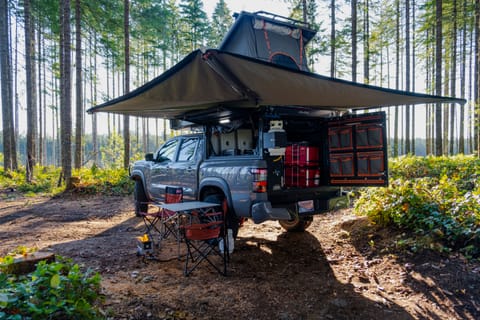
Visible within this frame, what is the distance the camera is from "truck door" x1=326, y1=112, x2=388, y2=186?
4.55 m

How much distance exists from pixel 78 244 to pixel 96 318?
302 centimetres

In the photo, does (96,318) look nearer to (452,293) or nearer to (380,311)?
(380,311)

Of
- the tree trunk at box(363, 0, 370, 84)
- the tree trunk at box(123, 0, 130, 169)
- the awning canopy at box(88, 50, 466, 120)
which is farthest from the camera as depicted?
the tree trunk at box(363, 0, 370, 84)

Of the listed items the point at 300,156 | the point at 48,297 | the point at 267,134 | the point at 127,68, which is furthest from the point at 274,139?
the point at 127,68

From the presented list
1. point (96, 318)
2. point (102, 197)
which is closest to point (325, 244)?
point (96, 318)

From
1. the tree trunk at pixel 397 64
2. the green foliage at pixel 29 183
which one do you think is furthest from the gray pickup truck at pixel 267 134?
the tree trunk at pixel 397 64

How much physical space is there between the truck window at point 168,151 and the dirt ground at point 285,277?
1.50 m

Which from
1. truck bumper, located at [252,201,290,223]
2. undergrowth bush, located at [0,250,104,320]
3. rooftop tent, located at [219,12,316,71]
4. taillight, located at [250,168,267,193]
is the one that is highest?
rooftop tent, located at [219,12,316,71]

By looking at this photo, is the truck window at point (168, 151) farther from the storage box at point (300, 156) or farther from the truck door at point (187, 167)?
the storage box at point (300, 156)

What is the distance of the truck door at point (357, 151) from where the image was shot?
4.55 meters

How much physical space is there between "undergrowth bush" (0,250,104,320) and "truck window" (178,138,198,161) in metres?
3.30

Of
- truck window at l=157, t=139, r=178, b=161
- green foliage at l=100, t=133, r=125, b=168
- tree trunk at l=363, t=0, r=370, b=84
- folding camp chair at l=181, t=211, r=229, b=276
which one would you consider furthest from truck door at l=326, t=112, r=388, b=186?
green foliage at l=100, t=133, r=125, b=168

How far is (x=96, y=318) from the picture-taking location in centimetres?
230

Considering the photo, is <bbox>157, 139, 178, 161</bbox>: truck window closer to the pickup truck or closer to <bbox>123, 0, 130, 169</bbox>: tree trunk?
the pickup truck
